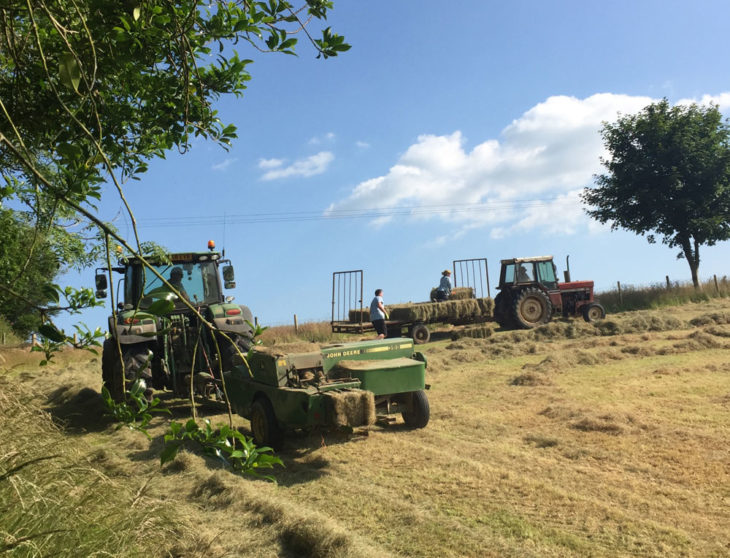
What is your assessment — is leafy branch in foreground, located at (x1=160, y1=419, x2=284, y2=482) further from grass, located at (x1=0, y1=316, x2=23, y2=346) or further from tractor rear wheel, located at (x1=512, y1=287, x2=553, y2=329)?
grass, located at (x1=0, y1=316, x2=23, y2=346)

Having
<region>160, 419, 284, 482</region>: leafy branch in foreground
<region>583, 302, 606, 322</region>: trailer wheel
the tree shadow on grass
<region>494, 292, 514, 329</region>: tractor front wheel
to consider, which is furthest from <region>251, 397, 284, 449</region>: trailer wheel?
<region>583, 302, 606, 322</region>: trailer wheel

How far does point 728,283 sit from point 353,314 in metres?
19.2

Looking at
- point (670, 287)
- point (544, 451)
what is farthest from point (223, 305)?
point (670, 287)

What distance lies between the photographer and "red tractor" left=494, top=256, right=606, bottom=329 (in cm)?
1833

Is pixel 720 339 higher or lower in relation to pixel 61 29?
lower

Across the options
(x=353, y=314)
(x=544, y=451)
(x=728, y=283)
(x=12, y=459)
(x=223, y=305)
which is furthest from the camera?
(x=728, y=283)

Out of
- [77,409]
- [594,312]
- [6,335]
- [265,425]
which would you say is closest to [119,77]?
[265,425]

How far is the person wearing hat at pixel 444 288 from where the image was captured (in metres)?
18.8

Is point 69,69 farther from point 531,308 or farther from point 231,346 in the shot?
point 531,308

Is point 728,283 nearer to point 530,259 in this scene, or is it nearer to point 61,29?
point 530,259

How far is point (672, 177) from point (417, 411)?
2722 centimetres

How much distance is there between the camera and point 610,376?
9406mm

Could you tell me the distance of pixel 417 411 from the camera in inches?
254

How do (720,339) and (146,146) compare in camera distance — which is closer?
(146,146)
